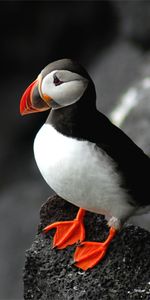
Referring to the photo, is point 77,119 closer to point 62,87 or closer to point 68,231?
point 62,87

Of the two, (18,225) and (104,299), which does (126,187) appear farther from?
(18,225)

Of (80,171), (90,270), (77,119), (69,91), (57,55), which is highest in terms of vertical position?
(69,91)

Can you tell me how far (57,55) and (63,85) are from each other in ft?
12.2

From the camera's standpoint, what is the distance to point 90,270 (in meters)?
2.78

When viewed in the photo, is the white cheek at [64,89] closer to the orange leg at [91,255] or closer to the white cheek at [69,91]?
the white cheek at [69,91]

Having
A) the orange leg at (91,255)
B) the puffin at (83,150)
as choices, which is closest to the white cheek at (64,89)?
the puffin at (83,150)

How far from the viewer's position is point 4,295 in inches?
187

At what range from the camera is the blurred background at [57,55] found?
553 cm

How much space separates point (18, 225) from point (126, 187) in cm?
257

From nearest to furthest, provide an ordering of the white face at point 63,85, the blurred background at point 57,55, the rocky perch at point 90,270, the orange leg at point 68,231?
the white face at point 63,85, the rocky perch at point 90,270, the orange leg at point 68,231, the blurred background at point 57,55

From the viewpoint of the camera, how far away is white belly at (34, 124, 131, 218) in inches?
100

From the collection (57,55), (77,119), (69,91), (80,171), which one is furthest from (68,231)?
(57,55)

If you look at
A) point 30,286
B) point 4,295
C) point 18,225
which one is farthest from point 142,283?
point 18,225

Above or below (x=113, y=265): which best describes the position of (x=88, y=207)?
above
